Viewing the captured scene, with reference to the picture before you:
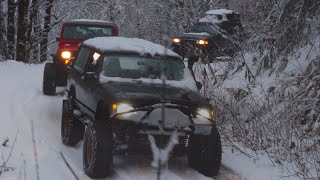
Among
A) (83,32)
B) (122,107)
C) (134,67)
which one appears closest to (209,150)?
(122,107)

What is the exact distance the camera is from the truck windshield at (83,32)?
1329cm

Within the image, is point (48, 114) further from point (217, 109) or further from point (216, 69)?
point (216, 69)

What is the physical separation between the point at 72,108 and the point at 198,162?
2.28 m

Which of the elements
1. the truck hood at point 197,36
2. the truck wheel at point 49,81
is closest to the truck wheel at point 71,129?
the truck wheel at point 49,81

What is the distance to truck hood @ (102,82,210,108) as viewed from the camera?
625 cm

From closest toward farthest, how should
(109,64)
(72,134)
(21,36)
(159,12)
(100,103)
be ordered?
(100,103) → (109,64) → (72,134) → (21,36) → (159,12)

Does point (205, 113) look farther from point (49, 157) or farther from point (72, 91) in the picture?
point (72, 91)

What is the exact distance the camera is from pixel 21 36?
68.8ft

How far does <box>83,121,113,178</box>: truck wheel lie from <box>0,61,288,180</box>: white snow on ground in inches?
7.4

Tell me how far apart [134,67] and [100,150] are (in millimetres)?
1609

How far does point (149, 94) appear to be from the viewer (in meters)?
6.42

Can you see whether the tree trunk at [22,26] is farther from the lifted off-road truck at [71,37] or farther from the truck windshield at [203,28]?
the lifted off-road truck at [71,37]

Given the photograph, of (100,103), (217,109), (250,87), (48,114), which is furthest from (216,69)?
(100,103)

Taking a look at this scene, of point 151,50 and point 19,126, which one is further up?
point 151,50
